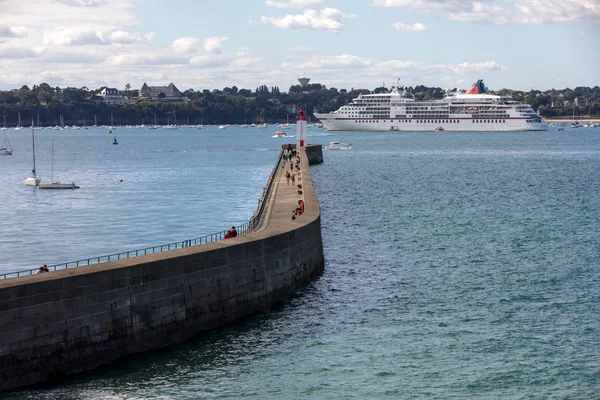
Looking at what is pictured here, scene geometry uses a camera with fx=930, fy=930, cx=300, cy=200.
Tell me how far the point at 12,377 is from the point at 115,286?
11.8 feet

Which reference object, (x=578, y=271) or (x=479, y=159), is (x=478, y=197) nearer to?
(x=578, y=271)

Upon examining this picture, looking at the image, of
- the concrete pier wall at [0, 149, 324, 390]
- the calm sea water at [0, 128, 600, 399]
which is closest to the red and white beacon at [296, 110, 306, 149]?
the calm sea water at [0, 128, 600, 399]

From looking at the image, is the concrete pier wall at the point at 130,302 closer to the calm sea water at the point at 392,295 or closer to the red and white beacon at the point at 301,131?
the calm sea water at the point at 392,295

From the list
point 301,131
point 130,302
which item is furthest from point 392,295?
point 301,131

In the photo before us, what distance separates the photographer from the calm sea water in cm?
2342

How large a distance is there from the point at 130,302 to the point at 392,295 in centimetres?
1204

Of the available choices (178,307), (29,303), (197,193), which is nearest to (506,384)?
(178,307)

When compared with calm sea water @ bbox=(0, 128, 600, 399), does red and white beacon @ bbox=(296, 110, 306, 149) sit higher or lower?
higher

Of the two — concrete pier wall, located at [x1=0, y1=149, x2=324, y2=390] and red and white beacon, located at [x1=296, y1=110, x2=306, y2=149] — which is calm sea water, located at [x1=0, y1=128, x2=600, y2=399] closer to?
concrete pier wall, located at [x1=0, y1=149, x2=324, y2=390]

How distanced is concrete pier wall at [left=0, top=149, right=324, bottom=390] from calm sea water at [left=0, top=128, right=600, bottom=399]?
0.52 meters

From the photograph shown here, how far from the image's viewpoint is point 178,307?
25.9 meters

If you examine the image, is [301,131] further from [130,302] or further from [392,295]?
[130,302]

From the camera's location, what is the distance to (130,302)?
79.2ft

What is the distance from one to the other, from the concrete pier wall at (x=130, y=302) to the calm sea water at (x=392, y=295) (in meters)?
0.52
